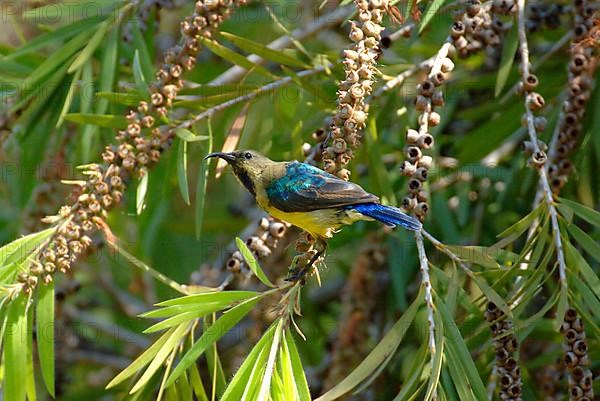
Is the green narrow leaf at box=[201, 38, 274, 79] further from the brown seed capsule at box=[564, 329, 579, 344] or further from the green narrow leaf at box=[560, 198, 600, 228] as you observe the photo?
the brown seed capsule at box=[564, 329, 579, 344]

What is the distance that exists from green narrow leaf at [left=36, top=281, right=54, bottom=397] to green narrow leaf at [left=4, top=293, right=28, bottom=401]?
0.14 feet

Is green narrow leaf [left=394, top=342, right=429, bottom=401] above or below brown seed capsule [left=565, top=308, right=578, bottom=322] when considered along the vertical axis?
below

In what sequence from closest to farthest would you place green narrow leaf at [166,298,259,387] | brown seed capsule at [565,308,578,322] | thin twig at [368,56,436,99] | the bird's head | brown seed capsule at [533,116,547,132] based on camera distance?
green narrow leaf at [166,298,259,387] < brown seed capsule at [565,308,578,322] < brown seed capsule at [533,116,547,132] < thin twig at [368,56,436,99] < the bird's head

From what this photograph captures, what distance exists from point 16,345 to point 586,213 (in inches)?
60.5

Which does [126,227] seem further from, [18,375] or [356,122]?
[356,122]

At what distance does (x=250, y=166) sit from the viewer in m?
2.86

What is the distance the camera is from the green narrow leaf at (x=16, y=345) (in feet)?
7.48

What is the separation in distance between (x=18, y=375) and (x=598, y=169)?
2082 mm

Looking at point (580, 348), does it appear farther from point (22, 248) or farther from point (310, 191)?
point (22, 248)

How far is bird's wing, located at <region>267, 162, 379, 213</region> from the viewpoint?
8.11 ft

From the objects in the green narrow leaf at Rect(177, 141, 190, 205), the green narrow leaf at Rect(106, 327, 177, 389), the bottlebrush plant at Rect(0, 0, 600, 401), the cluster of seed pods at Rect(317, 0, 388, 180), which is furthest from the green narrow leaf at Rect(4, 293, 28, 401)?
the cluster of seed pods at Rect(317, 0, 388, 180)

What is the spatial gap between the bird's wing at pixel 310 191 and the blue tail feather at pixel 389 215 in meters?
0.04

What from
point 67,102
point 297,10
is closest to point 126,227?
point 297,10

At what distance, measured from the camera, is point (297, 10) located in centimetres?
433
